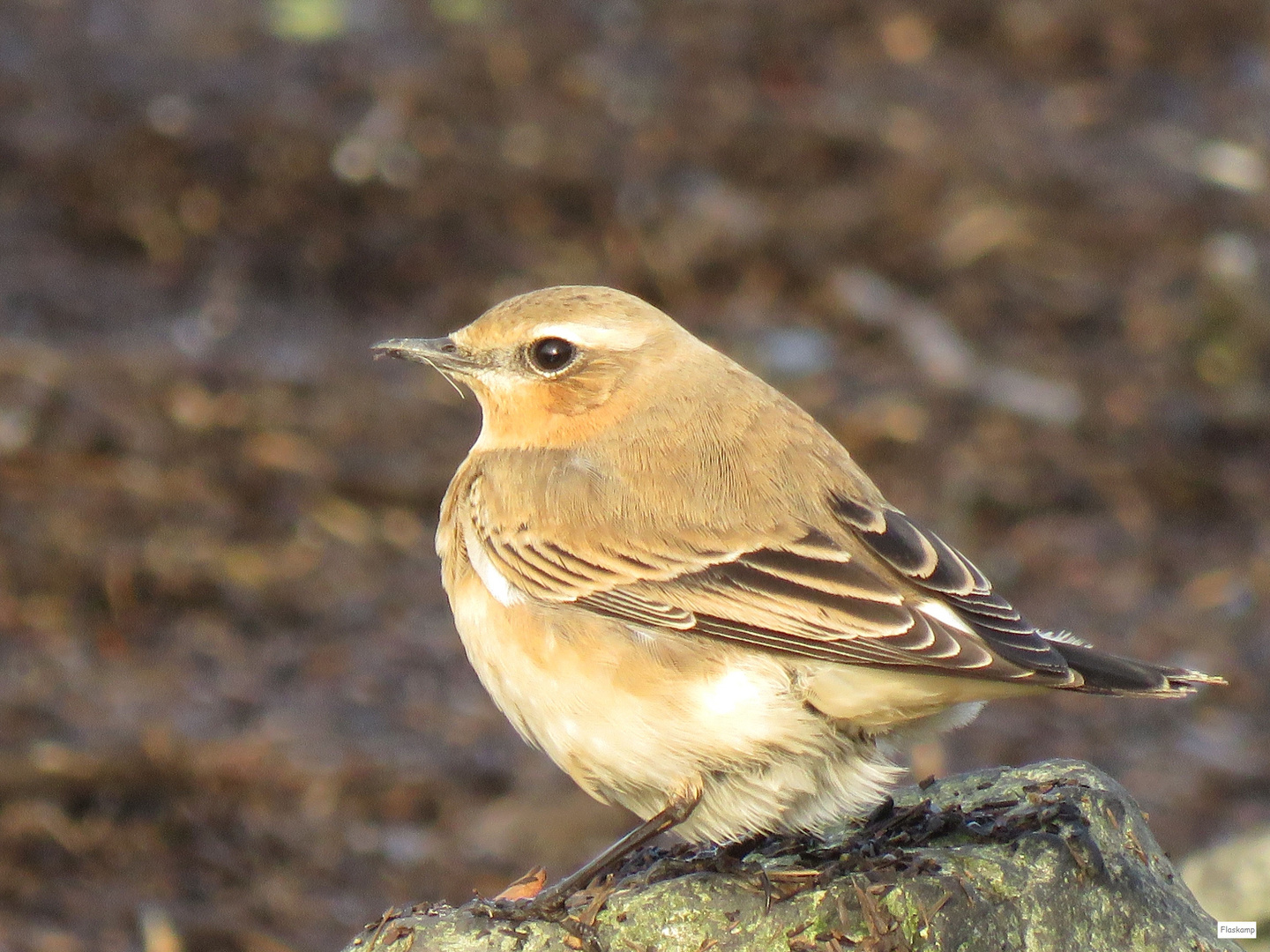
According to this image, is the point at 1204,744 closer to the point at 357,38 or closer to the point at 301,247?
the point at 301,247

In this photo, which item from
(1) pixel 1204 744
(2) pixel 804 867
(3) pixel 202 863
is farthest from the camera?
(1) pixel 1204 744

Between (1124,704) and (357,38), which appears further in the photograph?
(357,38)

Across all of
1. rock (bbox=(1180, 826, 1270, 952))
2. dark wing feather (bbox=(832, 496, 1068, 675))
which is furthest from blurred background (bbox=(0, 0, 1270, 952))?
dark wing feather (bbox=(832, 496, 1068, 675))

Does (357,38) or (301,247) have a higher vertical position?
(357,38)

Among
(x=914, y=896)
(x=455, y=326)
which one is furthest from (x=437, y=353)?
(x=455, y=326)

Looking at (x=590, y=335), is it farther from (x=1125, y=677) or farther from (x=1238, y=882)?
(x=1238, y=882)

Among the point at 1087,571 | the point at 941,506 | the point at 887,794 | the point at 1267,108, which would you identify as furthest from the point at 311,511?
the point at 1267,108

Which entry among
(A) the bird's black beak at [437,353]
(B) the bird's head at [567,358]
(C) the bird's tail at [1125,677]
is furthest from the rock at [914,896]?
(A) the bird's black beak at [437,353]

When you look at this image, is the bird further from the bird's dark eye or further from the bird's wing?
the bird's dark eye

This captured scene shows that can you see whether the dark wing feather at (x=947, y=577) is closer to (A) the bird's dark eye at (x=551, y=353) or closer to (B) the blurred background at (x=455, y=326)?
(A) the bird's dark eye at (x=551, y=353)
